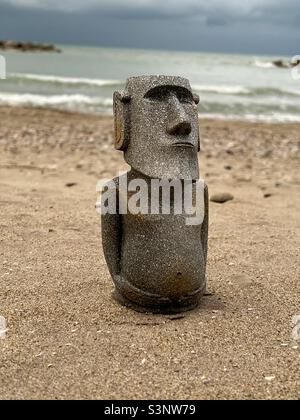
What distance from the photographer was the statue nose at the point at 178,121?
3432 mm

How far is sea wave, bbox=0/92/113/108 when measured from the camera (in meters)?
17.3

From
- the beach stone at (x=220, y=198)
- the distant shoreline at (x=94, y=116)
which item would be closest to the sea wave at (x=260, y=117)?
the distant shoreline at (x=94, y=116)

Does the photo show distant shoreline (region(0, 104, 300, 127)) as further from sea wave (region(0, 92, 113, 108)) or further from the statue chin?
the statue chin

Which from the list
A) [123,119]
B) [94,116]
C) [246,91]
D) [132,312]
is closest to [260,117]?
[94,116]

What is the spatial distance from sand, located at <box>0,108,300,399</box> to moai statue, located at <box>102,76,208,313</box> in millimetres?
190

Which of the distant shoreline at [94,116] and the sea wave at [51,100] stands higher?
the sea wave at [51,100]

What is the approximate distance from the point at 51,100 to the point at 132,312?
1541 centimetres

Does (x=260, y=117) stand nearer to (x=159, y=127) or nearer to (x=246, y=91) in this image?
(x=246, y=91)

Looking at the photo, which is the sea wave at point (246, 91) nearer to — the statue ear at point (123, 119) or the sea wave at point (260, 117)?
the sea wave at point (260, 117)

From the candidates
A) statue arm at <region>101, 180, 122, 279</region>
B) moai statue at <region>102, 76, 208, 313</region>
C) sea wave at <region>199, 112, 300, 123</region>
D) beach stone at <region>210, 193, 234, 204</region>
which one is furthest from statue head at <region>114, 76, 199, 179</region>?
sea wave at <region>199, 112, 300, 123</region>

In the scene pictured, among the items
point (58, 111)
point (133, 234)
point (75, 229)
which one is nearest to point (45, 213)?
point (75, 229)

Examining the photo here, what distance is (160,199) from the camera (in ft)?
11.7

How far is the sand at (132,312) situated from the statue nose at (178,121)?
1137mm
